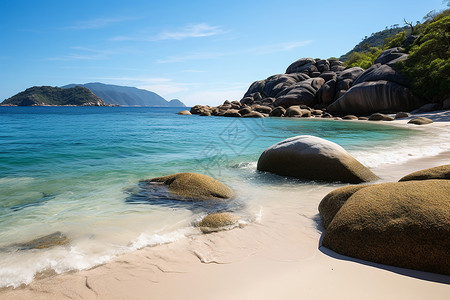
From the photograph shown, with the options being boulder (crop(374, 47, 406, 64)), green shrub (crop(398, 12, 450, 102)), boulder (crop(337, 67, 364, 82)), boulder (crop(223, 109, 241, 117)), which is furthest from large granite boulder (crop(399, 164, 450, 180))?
boulder (crop(337, 67, 364, 82))

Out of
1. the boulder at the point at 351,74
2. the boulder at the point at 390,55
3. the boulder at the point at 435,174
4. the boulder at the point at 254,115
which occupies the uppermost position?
the boulder at the point at 390,55

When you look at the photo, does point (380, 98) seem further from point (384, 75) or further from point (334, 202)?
point (334, 202)

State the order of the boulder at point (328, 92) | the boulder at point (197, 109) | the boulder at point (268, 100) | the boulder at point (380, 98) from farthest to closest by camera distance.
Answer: the boulder at point (197, 109) → the boulder at point (268, 100) → the boulder at point (328, 92) → the boulder at point (380, 98)

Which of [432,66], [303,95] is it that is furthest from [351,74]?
[432,66]

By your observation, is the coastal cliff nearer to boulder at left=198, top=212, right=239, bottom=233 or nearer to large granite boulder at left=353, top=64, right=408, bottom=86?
large granite boulder at left=353, top=64, right=408, bottom=86

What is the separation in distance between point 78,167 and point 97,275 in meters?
5.95

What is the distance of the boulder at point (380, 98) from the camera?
27.2 metres

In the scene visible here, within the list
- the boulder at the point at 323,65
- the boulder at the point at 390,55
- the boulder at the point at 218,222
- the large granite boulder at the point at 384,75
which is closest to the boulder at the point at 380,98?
the large granite boulder at the point at 384,75

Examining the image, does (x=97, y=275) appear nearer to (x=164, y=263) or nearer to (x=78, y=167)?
(x=164, y=263)

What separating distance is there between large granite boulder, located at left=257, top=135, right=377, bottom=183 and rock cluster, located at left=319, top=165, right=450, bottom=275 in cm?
272

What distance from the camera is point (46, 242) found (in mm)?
3240

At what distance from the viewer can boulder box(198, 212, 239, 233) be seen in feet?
11.8

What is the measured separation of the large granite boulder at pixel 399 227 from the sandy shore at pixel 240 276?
11 cm

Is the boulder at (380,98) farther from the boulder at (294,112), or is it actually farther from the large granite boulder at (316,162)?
the large granite boulder at (316,162)
